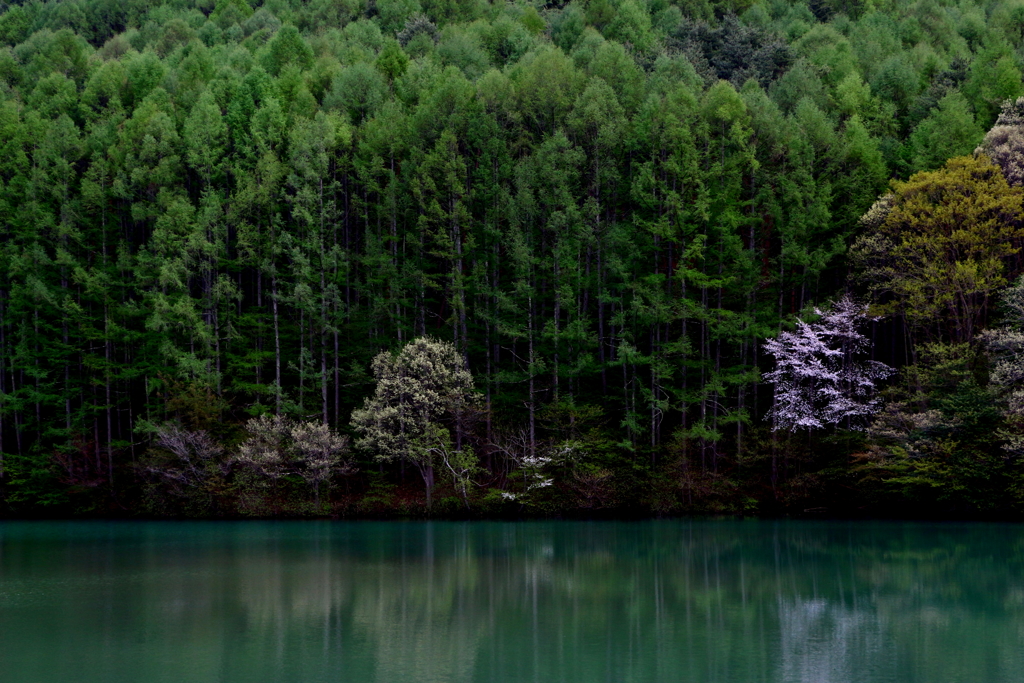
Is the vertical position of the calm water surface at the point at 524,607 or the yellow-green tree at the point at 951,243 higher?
the yellow-green tree at the point at 951,243

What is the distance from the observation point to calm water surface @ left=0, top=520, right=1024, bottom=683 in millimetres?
17984

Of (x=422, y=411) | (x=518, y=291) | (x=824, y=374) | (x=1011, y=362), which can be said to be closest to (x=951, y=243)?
(x=1011, y=362)

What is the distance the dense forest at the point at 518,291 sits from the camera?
4456 centimetres

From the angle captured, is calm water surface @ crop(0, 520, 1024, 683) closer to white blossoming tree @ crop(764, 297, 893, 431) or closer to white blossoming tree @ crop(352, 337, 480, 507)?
white blossoming tree @ crop(764, 297, 893, 431)

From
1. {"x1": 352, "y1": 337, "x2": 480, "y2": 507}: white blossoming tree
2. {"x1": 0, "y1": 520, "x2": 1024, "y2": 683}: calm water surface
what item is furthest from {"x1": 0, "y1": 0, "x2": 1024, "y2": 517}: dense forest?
{"x1": 0, "y1": 520, "x2": 1024, "y2": 683}: calm water surface

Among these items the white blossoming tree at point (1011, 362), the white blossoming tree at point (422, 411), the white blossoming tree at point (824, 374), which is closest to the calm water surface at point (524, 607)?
the white blossoming tree at point (1011, 362)

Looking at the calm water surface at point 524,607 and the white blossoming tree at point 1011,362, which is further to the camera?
the white blossoming tree at point 1011,362

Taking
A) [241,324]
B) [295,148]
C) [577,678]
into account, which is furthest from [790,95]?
[577,678]

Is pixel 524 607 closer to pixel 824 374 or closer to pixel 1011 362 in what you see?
pixel 824 374

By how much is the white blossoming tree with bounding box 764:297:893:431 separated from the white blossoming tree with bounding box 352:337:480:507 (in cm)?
1387

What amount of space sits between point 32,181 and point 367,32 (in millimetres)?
31004

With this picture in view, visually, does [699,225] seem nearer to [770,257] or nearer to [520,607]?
[770,257]

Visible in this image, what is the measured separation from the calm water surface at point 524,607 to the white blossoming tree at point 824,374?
24.4ft

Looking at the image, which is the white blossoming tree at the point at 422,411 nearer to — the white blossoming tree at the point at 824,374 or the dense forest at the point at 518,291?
the dense forest at the point at 518,291
